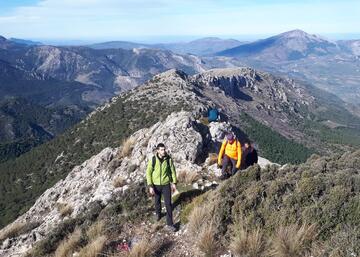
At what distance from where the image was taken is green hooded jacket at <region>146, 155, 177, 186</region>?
51.4 ft

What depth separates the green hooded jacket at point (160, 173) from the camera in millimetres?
15680

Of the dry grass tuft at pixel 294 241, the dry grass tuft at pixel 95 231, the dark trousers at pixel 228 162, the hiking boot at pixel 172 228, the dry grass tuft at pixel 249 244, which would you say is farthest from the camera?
the dark trousers at pixel 228 162

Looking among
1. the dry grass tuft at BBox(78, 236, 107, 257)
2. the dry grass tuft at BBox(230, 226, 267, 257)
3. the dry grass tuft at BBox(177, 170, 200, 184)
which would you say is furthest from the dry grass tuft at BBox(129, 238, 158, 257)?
the dry grass tuft at BBox(177, 170, 200, 184)

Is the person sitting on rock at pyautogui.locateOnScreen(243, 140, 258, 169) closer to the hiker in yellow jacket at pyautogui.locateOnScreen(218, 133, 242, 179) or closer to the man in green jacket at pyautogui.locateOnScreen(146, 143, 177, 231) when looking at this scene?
the hiker in yellow jacket at pyautogui.locateOnScreen(218, 133, 242, 179)

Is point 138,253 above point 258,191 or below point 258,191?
below

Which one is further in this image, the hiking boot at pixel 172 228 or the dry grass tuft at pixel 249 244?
the hiking boot at pixel 172 228

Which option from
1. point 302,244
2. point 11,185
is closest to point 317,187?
point 302,244

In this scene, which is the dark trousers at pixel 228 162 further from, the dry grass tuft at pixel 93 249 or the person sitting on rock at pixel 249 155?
the dry grass tuft at pixel 93 249

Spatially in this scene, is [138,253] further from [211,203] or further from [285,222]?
[285,222]

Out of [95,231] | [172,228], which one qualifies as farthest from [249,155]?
[95,231]

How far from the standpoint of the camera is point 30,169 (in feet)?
423

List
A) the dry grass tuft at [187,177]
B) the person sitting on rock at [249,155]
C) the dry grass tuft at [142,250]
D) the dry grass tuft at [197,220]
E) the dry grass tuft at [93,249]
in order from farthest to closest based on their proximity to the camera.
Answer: the person sitting on rock at [249,155] → the dry grass tuft at [187,177] → the dry grass tuft at [197,220] → the dry grass tuft at [93,249] → the dry grass tuft at [142,250]

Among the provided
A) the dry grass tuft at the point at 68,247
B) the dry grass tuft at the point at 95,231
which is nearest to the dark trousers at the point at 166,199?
the dry grass tuft at the point at 95,231

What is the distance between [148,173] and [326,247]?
7276 millimetres
